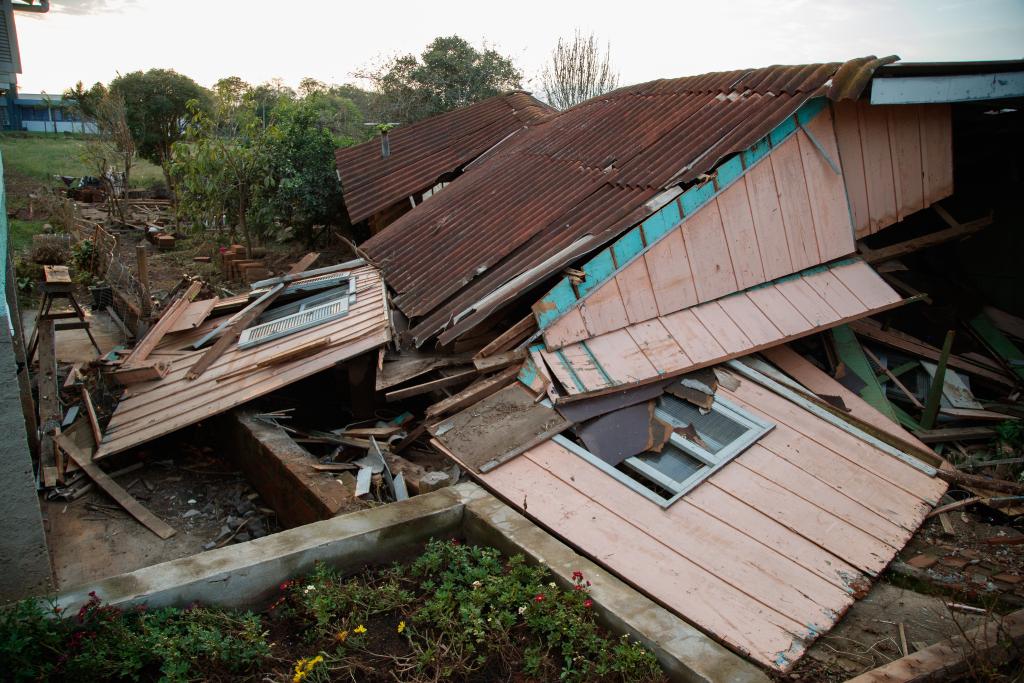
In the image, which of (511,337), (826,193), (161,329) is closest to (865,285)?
(826,193)

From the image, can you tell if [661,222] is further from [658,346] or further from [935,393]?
[935,393]

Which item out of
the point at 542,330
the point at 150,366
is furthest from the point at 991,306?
the point at 150,366

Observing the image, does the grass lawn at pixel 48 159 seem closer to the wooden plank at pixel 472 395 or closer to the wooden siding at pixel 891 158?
the wooden plank at pixel 472 395

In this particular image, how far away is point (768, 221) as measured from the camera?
6133mm

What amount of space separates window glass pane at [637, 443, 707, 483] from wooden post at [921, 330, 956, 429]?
3470 millimetres

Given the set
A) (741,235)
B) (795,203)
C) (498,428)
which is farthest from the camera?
(795,203)

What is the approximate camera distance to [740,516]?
13.8 feet

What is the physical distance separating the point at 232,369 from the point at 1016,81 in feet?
27.6

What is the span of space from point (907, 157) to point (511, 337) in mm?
4637

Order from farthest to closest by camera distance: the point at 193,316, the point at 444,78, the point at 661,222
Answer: the point at 444,78 → the point at 193,316 → the point at 661,222

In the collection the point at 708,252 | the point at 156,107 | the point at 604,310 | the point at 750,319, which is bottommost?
the point at 750,319

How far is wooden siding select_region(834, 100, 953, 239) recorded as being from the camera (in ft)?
21.0

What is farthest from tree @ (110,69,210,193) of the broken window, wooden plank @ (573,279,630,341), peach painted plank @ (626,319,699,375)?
peach painted plank @ (626,319,699,375)

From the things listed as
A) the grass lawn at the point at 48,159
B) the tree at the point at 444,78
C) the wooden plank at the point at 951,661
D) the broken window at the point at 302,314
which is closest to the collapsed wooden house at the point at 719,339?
the wooden plank at the point at 951,661
